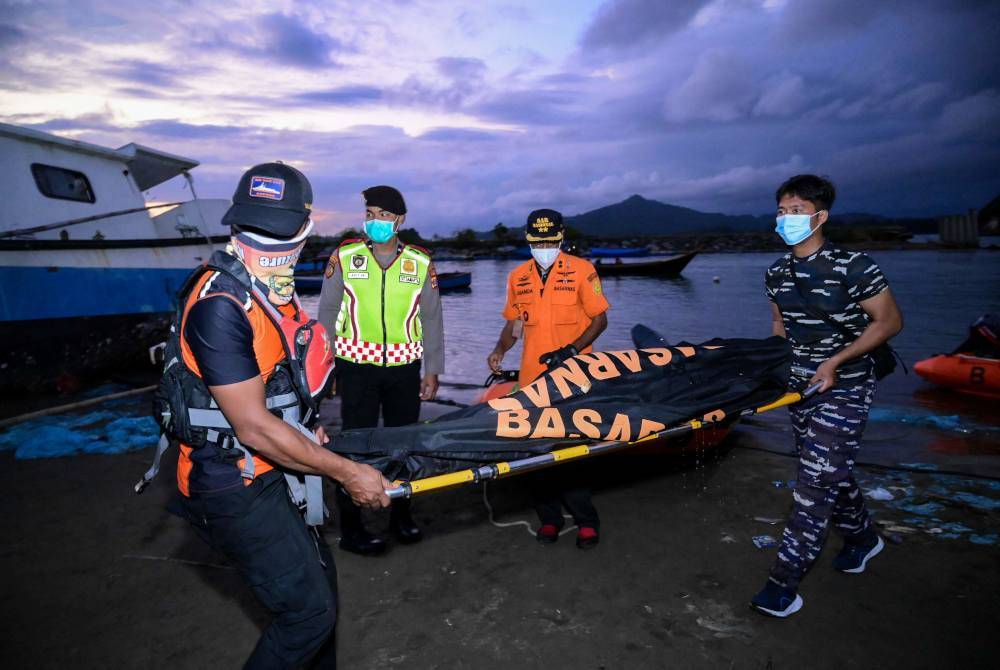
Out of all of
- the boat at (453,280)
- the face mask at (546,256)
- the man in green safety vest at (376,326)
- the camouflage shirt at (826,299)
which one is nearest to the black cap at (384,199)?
the man in green safety vest at (376,326)

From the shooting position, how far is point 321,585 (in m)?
2.10

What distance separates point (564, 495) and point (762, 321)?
1957 centimetres

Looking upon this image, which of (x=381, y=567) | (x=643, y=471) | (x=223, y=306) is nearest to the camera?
(x=223, y=306)

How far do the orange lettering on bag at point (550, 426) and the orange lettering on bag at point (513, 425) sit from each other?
6 cm

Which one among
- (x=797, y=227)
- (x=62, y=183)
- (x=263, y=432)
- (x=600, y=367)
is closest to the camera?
(x=263, y=432)

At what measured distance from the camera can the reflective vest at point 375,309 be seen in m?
3.85

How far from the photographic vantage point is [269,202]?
6.70 feet

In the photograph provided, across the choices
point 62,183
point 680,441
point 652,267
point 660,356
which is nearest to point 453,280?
point 652,267

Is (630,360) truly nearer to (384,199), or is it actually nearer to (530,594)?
(530,594)

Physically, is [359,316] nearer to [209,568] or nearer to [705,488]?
[209,568]

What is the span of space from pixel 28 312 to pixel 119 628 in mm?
8102

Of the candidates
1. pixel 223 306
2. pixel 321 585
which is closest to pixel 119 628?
pixel 321 585

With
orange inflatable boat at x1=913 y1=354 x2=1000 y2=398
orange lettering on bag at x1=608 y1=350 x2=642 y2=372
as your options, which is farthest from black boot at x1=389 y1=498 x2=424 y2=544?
orange inflatable boat at x1=913 y1=354 x2=1000 y2=398

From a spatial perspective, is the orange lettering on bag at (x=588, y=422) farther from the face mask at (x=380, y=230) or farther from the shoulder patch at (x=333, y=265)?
the shoulder patch at (x=333, y=265)
